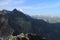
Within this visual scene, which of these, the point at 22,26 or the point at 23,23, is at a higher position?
the point at 23,23

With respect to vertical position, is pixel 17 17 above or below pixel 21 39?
above

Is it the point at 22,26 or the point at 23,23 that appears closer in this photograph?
the point at 22,26

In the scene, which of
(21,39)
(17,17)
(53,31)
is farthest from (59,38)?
(21,39)

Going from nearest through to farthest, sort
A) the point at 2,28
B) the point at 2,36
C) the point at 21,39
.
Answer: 1. the point at 21,39
2. the point at 2,36
3. the point at 2,28

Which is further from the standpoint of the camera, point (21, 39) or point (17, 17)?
point (17, 17)

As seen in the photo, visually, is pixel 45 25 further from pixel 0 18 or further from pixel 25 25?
pixel 0 18

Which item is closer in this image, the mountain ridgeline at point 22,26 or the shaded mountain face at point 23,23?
the mountain ridgeline at point 22,26

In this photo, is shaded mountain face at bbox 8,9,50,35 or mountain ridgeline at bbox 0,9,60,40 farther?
shaded mountain face at bbox 8,9,50,35

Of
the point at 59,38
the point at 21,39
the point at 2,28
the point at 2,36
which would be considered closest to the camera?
the point at 21,39
